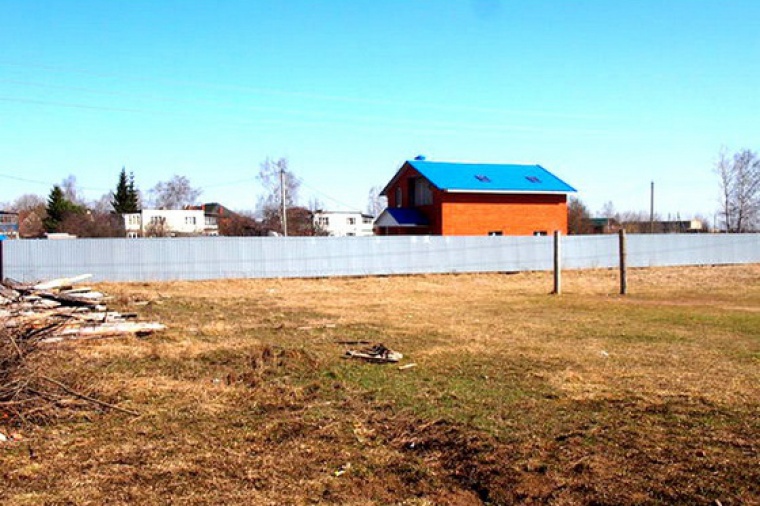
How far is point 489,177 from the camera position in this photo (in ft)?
141

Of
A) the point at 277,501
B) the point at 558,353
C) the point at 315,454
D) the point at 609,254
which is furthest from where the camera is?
the point at 609,254

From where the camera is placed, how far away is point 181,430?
6832mm

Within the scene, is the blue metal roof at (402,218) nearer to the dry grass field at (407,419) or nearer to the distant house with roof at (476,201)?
the distant house with roof at (476,201)

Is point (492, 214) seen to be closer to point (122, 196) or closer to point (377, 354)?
point (377, 354)

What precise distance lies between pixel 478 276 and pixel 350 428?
2673 centimetres

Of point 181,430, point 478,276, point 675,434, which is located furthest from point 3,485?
point 478,276

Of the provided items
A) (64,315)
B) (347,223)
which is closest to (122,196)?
(347,223)

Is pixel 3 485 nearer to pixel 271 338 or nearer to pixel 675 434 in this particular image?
pixel 675 434

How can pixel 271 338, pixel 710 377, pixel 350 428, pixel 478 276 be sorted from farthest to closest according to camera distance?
pixel 478 276, pixel 271 338, pixel 710 377, pixel 350 428

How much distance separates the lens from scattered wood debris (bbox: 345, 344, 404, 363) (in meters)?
10.4

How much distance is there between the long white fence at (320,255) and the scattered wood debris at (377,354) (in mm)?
19597

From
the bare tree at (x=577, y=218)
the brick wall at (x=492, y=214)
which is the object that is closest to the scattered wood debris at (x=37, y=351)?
the brick wall at (x=492, y=214)

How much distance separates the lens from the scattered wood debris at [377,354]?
34.1 feet

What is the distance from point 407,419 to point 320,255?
2450 cm
